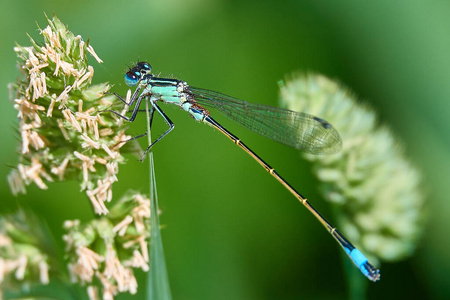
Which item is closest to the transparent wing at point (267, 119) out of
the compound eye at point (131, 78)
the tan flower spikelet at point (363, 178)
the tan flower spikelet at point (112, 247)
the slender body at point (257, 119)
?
the slender body at point (257, 119)

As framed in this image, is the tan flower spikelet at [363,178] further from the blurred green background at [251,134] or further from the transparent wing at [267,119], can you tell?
the blurred green background at [251,134]

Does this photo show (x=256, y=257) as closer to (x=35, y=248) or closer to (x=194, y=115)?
(x=194, y=115)

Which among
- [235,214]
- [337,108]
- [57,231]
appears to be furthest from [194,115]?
[57,231]

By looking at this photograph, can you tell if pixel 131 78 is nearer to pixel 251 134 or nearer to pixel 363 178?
pixel 251 134

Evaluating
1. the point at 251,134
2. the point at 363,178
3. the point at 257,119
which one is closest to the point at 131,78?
the point at 257,119

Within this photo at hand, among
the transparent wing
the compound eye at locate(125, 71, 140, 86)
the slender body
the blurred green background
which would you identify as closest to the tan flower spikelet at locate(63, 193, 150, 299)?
the slender body

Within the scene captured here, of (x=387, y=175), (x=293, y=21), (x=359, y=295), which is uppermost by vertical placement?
(x=293, y=21)
